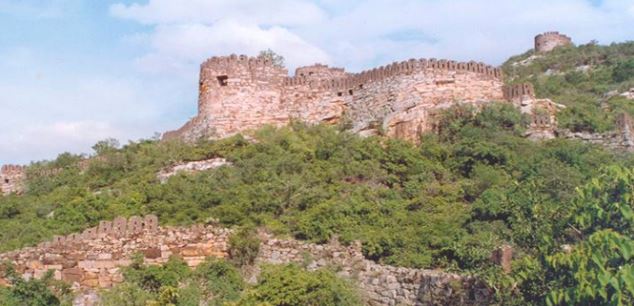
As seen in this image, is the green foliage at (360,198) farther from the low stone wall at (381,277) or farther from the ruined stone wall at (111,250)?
the ruined stone wall at (111,250)

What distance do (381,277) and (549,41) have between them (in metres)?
36.5

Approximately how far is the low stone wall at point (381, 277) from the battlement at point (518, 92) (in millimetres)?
10690

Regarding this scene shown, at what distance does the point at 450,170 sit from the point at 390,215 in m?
3.57

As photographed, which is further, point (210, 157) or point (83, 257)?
point (210, 157)

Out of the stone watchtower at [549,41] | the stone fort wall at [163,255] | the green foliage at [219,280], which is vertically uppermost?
the stone watchtower at [549,41]

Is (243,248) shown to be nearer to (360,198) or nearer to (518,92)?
(360,198)

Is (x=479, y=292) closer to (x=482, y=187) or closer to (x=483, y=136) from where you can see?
Result: (x=482, y=187)

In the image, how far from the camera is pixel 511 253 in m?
11.8

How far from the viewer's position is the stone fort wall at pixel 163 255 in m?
12.9

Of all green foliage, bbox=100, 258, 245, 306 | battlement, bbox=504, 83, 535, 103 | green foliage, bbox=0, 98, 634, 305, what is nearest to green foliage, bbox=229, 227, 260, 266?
green foliage, bbox=0, 98, 634, 305

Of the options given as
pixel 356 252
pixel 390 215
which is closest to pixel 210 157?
pixel 390 215

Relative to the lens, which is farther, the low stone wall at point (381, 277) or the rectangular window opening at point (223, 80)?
the rectangular window opening at point (223, 80)

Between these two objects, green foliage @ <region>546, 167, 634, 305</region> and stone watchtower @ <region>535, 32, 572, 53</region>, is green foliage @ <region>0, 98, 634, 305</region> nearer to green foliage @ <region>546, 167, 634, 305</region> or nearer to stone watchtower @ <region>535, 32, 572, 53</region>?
green foliage @ <region>546, 167, 634, 305</region>

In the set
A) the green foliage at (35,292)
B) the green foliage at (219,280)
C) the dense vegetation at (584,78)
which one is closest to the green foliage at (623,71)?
the dense vegetation at (584,78)
